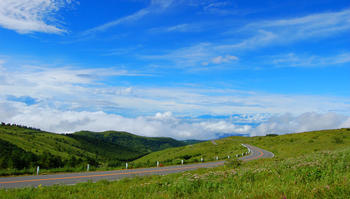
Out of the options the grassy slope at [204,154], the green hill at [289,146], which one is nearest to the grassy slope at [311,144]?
the green hill at [289,146]

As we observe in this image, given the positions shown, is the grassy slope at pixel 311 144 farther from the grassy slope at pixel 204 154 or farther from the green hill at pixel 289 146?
the grassy slope at pixel 204 154

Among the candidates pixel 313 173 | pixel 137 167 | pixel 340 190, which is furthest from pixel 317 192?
pixel 137 167

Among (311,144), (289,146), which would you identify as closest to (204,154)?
(289,146)

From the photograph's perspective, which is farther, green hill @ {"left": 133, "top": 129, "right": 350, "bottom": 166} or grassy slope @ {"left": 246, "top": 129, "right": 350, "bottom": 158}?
green hill @ {"left": 133, "top": 129, "right": 350, "bottom": 166}

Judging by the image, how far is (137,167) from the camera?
3456 centimetres

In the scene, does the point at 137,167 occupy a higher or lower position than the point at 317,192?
lower

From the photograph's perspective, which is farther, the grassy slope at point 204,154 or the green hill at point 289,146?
the green hill at point 289,146

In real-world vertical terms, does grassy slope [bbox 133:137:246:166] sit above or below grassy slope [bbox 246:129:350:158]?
below

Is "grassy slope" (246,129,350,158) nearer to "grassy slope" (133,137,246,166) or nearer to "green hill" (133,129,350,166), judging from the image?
"green hill" (133,129,350,166)

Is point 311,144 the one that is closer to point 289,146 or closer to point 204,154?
point 289,146

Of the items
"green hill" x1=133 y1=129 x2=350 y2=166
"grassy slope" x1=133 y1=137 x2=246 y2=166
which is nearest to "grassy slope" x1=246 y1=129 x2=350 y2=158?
"green hill" x1=133 y1=129 x2=350 y2=166

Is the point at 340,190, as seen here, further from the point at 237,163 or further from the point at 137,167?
the point at 137,167

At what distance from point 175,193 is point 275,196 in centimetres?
319

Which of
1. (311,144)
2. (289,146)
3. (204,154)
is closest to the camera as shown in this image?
(311,144)
